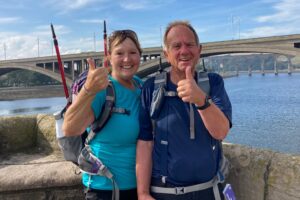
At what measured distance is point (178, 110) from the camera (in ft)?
5.98

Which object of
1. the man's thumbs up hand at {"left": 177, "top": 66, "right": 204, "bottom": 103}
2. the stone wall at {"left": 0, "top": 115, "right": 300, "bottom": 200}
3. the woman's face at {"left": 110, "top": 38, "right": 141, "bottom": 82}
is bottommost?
the stone wall at {"left": 0, "top": 115, "right": 300, "bottom": 200}

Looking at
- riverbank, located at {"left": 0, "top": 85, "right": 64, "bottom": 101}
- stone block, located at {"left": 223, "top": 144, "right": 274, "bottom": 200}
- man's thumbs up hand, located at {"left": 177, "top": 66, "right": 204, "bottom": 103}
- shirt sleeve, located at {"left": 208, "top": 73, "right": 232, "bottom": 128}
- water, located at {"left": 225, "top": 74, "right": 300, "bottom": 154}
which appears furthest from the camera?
riverbank, located at {"left": 0, "top": 85, "right": 64, "bottom": 101}

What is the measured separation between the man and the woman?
0.12 metres

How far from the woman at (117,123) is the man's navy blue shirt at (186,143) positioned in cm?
23

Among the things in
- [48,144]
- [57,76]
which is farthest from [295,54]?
[48,144]

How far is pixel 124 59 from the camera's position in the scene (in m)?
2.09

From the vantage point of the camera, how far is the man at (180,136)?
179cm

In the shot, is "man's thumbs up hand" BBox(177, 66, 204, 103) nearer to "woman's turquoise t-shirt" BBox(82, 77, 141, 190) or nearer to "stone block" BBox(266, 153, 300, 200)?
"woman's turquoise t-shirt" BBox(82, 77, 141, 190)

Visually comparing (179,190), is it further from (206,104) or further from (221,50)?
(221,50)

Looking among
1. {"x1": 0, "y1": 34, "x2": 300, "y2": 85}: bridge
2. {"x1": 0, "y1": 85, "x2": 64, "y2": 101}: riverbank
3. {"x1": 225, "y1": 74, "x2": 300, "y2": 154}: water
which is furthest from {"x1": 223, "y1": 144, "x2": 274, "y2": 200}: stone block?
{"x1": 0, "y1": 85, "x2": 64, "y2": 101}: riverbank

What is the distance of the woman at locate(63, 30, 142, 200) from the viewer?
1.93 meters

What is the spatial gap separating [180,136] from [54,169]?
4.27 feet

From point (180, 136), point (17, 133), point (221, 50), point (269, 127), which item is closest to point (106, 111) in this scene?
point (180, 136)

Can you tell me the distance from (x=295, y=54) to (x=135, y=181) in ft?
110
